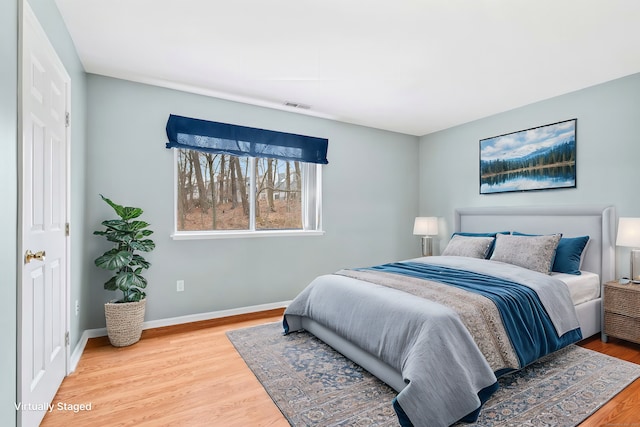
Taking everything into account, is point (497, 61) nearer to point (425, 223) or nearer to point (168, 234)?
point (425, 223)

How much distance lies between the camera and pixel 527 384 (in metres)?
2.16

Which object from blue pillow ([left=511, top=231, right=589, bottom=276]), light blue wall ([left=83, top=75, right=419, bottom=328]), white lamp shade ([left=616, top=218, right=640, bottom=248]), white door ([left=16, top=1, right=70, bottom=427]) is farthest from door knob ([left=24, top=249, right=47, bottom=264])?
white lamp shade ([left=616, top=218, right=640, bottom=248])

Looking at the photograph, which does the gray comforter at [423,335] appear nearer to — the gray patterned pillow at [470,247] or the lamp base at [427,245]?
the gray patterned pillow at [470,247]

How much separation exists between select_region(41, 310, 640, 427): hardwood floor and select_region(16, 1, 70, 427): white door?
0.20 meters

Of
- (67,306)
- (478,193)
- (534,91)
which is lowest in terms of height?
(67,306)

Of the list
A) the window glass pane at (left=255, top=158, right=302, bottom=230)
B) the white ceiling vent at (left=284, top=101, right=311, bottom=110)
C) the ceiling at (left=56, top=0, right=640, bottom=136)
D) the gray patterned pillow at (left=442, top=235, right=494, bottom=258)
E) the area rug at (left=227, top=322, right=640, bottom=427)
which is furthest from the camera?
the window glass pane at (left=255, top=158, right=302, bottom=230)

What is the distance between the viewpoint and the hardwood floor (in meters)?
1.82

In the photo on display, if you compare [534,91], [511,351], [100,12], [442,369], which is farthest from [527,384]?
[100,12]

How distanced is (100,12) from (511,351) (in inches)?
140

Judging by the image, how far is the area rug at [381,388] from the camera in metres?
1.82

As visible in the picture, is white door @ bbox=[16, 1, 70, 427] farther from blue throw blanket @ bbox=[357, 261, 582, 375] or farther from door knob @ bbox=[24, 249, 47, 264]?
blue throw blanket @ bbox=[357, 261, 582, 375]

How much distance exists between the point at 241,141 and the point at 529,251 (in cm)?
328

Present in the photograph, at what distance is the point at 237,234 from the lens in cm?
371

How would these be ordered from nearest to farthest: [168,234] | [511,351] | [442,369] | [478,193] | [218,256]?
1. [442,369]
2. [511,351]
3. [168,234]
4. [218,256]
5. [478,193]
